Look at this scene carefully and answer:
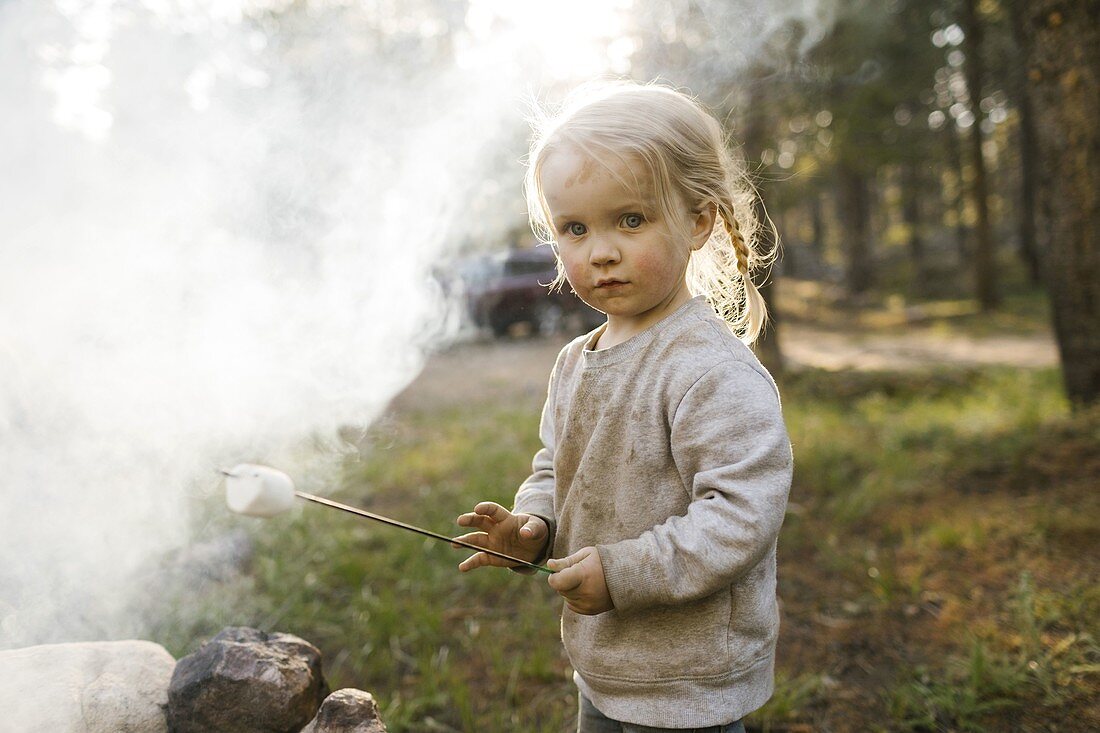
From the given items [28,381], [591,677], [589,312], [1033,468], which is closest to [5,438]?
[28,381]

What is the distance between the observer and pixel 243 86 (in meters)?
4.21

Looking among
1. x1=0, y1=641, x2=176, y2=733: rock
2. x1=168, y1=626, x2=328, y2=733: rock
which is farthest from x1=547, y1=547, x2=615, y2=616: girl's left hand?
x1=0, y1=641, x2=176, y2=733: rock

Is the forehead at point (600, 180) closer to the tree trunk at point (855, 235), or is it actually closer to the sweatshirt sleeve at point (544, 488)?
the sweatshirt sleeve at point (544, 488)

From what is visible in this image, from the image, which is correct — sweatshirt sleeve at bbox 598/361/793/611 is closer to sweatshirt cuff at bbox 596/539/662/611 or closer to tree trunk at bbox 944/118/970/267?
sweatshirt cuff at bbox 596/539/662/611

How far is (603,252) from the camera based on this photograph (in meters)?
1.49

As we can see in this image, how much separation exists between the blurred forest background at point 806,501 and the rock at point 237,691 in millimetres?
848

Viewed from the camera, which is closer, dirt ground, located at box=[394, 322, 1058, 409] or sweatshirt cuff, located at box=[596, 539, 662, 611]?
sweatshirt cuff, located at box=[596, 539, 662, 611]

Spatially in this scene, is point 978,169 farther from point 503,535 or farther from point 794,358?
point 503,535

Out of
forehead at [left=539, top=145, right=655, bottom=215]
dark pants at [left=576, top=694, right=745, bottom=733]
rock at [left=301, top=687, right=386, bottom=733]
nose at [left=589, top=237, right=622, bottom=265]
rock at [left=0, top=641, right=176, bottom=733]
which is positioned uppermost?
forehead at [left=539, top=145, right=655, bottom=215]

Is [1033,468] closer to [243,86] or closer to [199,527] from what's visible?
[199,527]

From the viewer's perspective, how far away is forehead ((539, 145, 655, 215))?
4.81ft

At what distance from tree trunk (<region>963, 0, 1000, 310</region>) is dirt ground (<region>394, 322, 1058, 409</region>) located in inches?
96.6

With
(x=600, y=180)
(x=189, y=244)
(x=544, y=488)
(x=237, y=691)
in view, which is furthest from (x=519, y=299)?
(x=600, y=180)

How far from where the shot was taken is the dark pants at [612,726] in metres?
1.52
